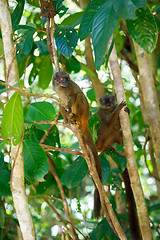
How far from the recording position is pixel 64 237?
7.64 feet

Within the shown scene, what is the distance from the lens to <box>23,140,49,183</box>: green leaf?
104 inches

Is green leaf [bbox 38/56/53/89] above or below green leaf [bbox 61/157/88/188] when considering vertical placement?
above

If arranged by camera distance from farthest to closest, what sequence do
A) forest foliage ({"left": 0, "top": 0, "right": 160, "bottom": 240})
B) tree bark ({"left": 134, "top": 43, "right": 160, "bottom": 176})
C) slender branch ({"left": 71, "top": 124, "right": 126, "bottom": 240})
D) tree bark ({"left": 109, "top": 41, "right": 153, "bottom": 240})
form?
tree bark ({"left": 134, "top": 43, "right": 160, "bottom": 176}) < tree bark ({"left": 109, "top": 41, "right": 153, "bottom": 240}) < slender branch ({"left": 71, "top": 124, "right": 126, "bottom": 240}) < forest foliage ({"left": 0, "top": 0, "right": 160, "bottom": 240})

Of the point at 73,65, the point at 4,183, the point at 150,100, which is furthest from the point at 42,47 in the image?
the point at 4,183

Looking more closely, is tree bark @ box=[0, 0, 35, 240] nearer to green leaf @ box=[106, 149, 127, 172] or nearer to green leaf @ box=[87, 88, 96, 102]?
green leaf @ box=[106, 149, 127, 172]

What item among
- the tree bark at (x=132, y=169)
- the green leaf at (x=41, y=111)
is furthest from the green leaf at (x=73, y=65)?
the green leaf at (x=41, y=111)

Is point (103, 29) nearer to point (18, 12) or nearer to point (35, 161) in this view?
point (35, 161)

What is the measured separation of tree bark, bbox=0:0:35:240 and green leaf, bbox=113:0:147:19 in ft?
3.73

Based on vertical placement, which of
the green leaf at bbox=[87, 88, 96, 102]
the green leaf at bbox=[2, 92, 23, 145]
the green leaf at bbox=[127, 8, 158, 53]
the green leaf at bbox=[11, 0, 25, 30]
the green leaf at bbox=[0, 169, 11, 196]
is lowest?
the green leaf at bbox=[0, 169, 11, 196]

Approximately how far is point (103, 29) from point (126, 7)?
0.20 meters

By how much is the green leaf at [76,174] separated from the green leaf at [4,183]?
717 millimetres

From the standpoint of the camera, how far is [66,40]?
9.43 ft

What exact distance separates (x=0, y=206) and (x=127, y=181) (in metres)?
1.86

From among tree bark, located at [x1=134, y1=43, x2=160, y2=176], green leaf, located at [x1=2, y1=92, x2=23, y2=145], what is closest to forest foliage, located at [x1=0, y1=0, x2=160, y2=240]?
green leaf, located at [x1=2, y1=92, x2=23, y2=145]
